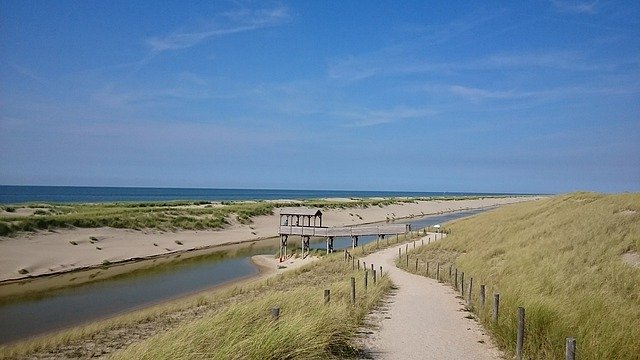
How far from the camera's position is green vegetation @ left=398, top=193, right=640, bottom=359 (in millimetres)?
9695

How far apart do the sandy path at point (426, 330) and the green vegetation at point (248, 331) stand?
605 mm

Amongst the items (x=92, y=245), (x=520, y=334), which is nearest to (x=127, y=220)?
(x=92, y=245)

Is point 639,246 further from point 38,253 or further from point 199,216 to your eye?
point 199,216

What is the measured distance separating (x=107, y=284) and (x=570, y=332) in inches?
945

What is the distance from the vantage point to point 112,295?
23312 mm

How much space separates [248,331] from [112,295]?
17.2 m

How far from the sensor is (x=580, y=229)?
2378 cm

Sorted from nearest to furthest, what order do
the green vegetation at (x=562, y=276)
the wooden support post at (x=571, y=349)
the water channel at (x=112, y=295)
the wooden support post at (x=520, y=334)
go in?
the wooden support post at (x=571, y=349) < the wooden support post at (x=520, y=334) < the green vegetation at (x=562, y=276) < the water channel at (x=112, y=295)

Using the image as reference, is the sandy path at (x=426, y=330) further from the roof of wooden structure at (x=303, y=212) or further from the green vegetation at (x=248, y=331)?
the roof of wooden structure at (x=303, y=212)

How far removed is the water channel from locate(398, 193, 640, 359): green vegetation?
12.1 metres

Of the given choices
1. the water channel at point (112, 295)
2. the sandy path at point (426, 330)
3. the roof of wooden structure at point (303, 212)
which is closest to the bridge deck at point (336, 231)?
the roof of wooden structure at point (303, 212)

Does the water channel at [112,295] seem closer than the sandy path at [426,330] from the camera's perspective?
No

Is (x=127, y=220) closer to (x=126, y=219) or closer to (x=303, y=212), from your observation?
(x=126, y=219)

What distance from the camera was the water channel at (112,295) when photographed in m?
18.2
